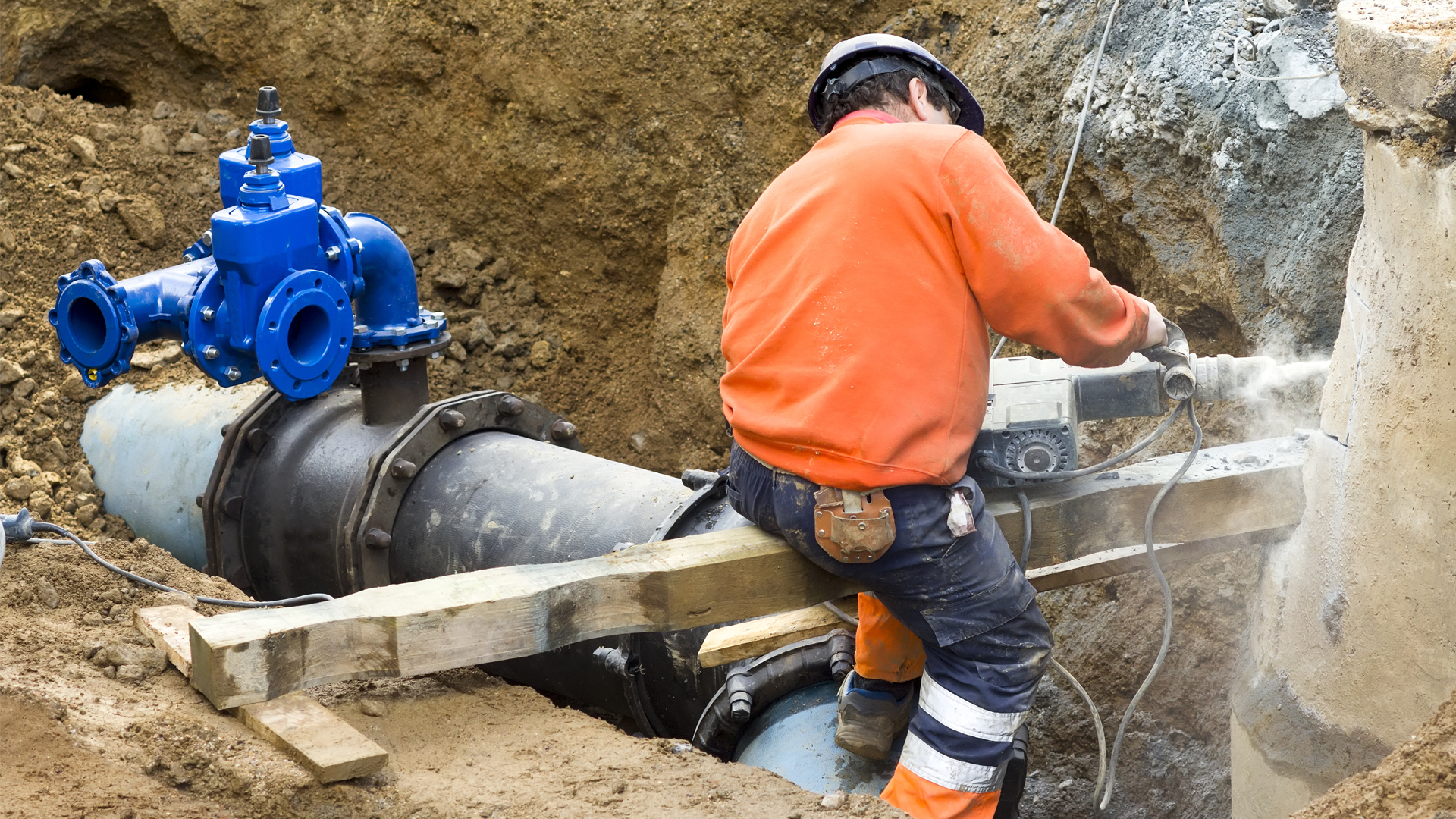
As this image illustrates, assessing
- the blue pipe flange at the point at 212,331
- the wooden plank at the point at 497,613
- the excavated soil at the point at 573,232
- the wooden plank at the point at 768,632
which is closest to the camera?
the wooden plank at the point at 497,613

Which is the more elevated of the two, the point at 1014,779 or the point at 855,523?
the point at 855,523

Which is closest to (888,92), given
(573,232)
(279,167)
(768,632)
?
(768,632)

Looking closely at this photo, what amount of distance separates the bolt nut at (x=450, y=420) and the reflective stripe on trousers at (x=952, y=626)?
54.2 inches

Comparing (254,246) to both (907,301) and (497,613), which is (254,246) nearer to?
(497,613)

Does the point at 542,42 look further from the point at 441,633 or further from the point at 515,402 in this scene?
the point at 441,633

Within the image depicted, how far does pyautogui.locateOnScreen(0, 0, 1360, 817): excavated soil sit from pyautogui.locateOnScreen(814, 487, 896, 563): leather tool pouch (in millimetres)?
460

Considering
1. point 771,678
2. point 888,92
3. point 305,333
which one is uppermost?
point 888,92

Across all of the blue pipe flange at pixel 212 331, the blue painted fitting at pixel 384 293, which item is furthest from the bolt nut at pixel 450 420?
the blue pipe flange at pixel 212 331

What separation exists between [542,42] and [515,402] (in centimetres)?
193

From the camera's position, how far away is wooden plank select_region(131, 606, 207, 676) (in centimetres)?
278

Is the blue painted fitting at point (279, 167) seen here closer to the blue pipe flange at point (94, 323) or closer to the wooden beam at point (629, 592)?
the blue pipe flange at point (94, 323)

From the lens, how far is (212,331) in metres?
3.32

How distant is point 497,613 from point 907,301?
93 centimetres

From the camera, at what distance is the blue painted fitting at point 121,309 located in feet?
10.8
